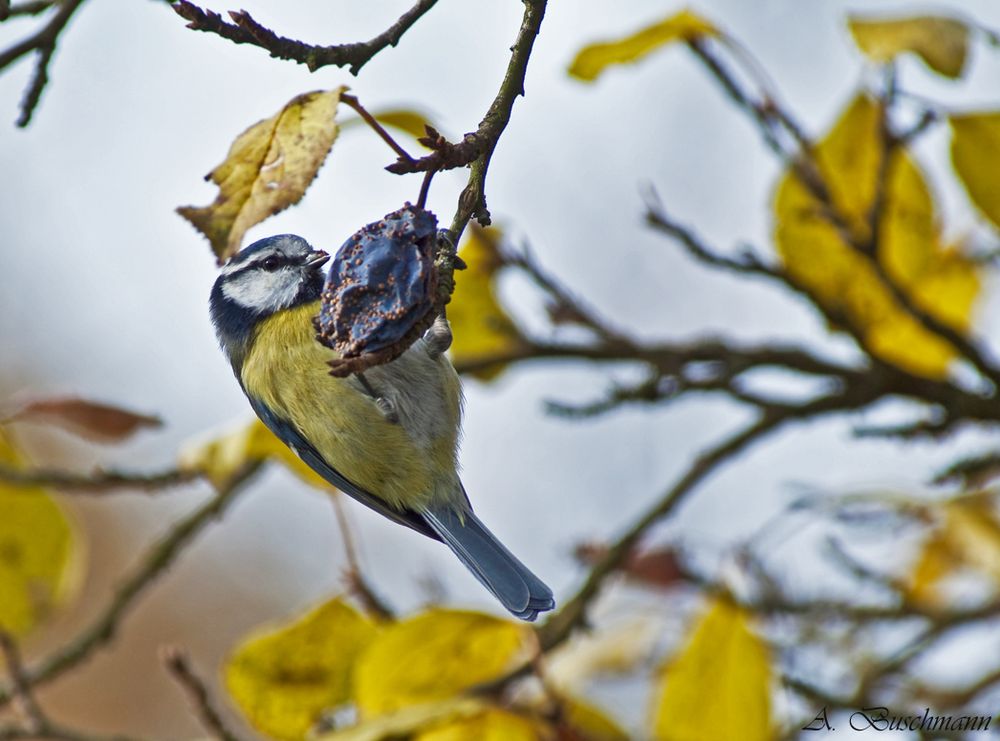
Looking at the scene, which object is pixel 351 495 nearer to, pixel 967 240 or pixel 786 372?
pixel 786 372

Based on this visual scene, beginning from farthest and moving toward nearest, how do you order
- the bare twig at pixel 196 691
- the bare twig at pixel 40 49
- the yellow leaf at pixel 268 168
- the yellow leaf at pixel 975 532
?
the yellow leaf at pixel 975 532 → the bare twig at pixel 196 691 → the bare twig at pixel 40 49 → the yellow leaf at pixel 268 168

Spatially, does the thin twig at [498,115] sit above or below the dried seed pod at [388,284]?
above

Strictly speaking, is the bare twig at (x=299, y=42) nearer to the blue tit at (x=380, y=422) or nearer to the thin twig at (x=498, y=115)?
the thin twig at (x=498, y=115)

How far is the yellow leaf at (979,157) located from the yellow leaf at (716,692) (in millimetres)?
607

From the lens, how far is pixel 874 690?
1833 millimetres

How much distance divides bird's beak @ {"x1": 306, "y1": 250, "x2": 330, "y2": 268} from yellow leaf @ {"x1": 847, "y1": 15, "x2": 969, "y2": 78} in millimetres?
→ 772

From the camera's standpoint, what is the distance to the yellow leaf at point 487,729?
126cm

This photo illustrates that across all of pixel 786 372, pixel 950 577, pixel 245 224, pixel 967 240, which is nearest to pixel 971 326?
pixel 967 240

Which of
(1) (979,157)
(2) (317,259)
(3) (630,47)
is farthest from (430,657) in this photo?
(1) (979,157)

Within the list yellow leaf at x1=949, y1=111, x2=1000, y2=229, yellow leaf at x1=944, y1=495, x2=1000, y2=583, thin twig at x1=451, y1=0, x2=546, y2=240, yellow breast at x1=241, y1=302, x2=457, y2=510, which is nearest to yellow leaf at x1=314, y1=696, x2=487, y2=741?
yellow breast at x1=241, y1=302, x2=457, y2=510

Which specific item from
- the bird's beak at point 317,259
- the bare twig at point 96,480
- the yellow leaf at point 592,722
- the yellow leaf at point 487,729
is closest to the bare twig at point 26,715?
the bare twig at point 96,480

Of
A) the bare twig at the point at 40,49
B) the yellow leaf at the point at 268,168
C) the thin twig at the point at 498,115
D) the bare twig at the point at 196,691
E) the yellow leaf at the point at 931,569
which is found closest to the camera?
the thin twig at the point at 498,115

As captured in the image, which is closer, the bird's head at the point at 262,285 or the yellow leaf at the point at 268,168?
the yellow leaf at the point at 268,168

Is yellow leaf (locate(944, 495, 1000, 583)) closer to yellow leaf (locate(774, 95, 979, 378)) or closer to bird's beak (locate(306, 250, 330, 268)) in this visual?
yellow leaf (locate(774, 95, 979, 378))
